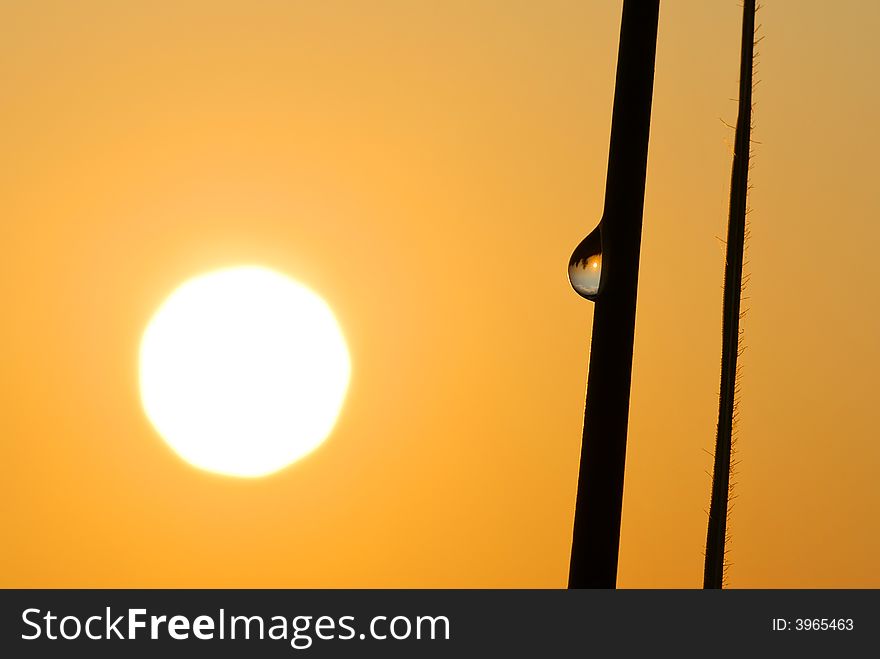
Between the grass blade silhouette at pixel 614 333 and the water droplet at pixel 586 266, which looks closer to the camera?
the grass blade silhouette at pixel 614 333

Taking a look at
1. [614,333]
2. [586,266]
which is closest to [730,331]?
[614,333]

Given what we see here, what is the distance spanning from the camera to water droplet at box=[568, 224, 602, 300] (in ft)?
3.14

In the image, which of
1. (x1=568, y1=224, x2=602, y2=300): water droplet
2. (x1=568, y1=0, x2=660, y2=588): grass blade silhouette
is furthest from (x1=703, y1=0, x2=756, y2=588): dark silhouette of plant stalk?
(x1=568, y1=224, x2=602, y2=300): water droplet

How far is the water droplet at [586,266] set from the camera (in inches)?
37.7

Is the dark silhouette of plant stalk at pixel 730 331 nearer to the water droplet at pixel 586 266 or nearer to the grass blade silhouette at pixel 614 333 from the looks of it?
the grass blade silhouette at pixel 614 333

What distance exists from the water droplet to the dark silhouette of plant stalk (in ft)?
0.57

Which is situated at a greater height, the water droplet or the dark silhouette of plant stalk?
the water droplet

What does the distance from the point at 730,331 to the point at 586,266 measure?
25 cm

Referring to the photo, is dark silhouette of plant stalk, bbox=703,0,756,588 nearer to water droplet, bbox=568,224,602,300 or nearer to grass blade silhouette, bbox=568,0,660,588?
grass blade silhouette, bbox=568,0,660,588

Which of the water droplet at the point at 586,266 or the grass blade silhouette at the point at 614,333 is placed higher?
the water droplet at the point at 586,266

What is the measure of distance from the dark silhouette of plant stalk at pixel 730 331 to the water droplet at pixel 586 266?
0.17 meters

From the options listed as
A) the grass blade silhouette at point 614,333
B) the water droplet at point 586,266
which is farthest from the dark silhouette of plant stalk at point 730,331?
the water droplet at point 586,266

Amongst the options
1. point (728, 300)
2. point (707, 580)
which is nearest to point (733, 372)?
point (728, 300)

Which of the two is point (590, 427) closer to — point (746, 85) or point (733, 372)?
point (733, 372)
